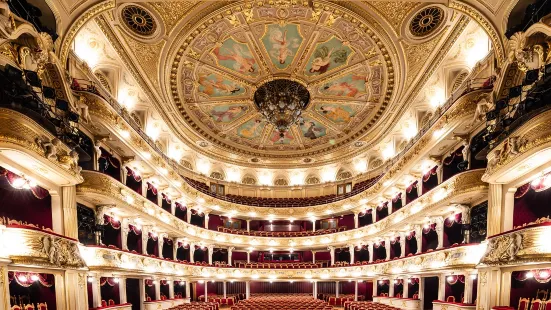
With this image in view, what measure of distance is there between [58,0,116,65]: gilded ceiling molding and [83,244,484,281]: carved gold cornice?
6.61 meters

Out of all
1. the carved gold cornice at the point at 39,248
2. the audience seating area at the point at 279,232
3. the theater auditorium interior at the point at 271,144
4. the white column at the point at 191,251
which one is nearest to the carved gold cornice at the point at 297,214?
the theater auditorium interior at the point at 271,144

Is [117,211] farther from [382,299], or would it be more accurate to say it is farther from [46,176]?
[382,299]

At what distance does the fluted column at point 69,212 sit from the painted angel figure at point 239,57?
8460 mm

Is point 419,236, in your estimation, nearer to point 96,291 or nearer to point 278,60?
point 278,60

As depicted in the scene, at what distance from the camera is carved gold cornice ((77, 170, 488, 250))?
36.0 feet

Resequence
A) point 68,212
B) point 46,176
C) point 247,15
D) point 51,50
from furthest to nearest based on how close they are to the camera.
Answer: point 247,15, point 68,212, point 46,176, point 51,50

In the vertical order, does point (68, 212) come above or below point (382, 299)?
above

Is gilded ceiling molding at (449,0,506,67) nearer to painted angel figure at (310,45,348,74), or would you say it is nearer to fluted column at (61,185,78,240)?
painted angel figure at (310,45,348,74)

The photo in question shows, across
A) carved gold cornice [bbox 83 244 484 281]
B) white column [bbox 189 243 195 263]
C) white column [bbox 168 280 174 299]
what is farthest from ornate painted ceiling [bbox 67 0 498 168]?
white column [bbox 168 280 174 299]

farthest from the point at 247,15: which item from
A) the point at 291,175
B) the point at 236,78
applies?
the point at 291,175

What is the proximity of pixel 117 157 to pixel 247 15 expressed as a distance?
864cm

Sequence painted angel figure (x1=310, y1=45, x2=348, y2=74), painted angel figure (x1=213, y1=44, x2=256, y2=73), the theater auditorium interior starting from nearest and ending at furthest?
the theater auditorium interior → painted angel figure (x1=213, y1=44, x2=256, y2=73) → painted angel figure (x1=310, y1=45, x2=348, y2=74)

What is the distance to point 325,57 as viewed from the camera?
1495cm

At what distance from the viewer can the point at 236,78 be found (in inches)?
643
